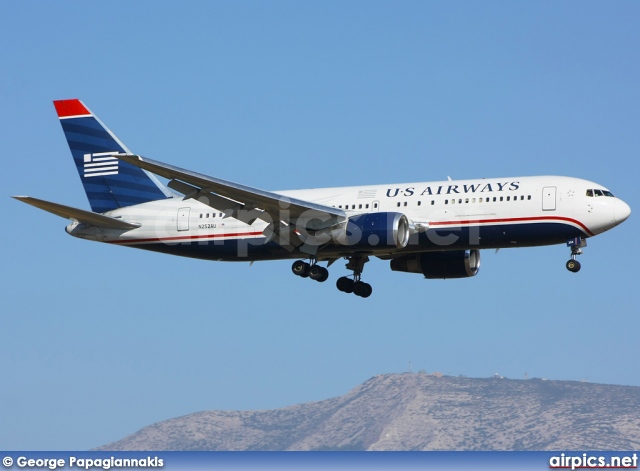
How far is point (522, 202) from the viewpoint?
161ft

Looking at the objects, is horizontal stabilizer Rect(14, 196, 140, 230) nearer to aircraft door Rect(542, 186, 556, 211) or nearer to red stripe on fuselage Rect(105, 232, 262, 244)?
red stripe on fuselage Rect(105, 232, 262, 244)

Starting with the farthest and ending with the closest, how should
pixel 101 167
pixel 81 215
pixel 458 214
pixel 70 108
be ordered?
pixel 70 108, pixel 101 167, pixel 81 215, pixel 458 214

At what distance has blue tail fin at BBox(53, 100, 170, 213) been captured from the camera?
5709 cm

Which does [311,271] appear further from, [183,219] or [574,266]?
[574,266]

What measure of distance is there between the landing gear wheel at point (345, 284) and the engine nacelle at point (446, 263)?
3119mm

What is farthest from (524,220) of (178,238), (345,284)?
(178,238)

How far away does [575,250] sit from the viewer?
4944 centimetres

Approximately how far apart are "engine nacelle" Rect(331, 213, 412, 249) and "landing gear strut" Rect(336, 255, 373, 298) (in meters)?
4.99

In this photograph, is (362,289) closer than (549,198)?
No

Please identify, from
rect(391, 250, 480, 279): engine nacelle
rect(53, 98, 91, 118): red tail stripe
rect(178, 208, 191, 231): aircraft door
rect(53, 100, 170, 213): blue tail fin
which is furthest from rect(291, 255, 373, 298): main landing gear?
rect(53, 98, 91, 118): red tail stripe

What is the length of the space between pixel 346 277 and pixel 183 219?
8866mm

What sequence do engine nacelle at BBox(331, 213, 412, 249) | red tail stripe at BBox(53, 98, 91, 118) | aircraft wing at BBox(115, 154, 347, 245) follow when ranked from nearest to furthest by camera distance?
aircraft wing at BBox(115, 154, 347, 245), engine nacelle at BBox(331, 213, 412, 249), red tail stripe at BBox(53, 98, 91, 118)

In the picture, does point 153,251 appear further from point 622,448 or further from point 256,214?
point 622,448

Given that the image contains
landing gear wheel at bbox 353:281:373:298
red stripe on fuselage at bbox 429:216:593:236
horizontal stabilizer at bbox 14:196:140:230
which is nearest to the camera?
red stripe on fuselage at bbox 429:216:593:236
